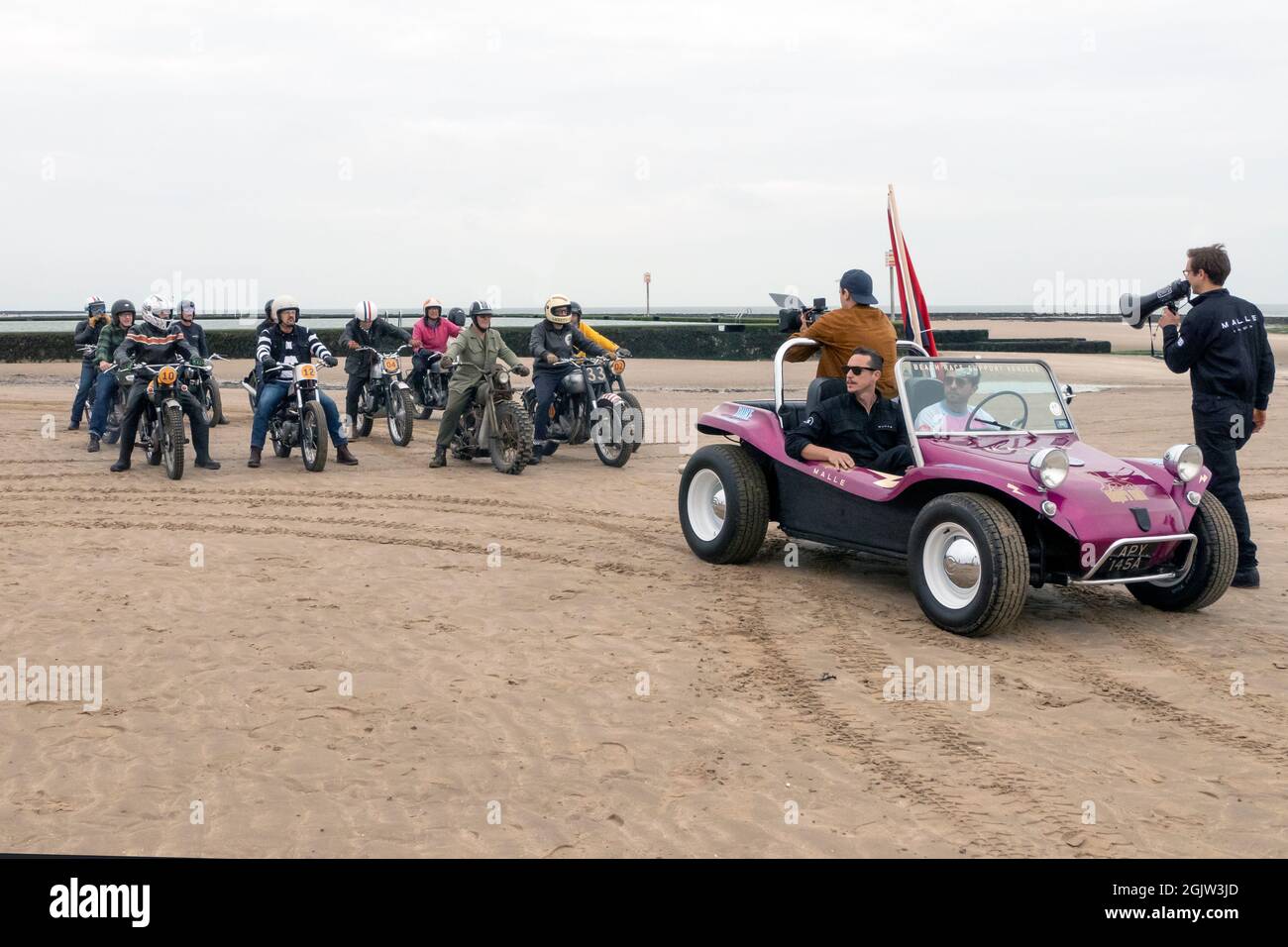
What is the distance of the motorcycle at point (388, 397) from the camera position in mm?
15820

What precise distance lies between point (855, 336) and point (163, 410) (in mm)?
7548

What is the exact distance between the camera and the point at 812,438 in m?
8.44

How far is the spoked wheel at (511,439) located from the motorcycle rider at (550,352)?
21.1 inches

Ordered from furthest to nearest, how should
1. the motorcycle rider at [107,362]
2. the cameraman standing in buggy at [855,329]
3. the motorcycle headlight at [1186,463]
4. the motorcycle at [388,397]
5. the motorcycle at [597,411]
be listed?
the motorcycle at [388,397], the motorcycle rider at [107,362], the motorcycle at [597,411], the cameraman standing in buggy at [855,329], the motorcycle headlight at [1186,463]

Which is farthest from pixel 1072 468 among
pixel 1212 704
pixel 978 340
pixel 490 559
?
pixel 978 340

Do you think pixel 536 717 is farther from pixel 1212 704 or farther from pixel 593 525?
pixel 593 525

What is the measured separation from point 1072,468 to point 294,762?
14.2 ft

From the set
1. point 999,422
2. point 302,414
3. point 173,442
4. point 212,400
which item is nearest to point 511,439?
point 302,414

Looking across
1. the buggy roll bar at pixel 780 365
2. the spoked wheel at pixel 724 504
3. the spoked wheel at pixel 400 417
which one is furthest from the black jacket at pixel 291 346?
the buggy roll bar at pixel 780 365

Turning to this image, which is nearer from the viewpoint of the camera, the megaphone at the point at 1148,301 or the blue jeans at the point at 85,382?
the megaphone at the point at 1148,301

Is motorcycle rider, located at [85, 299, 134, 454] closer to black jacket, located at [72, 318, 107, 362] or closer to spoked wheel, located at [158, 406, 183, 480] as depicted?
black jacket, located at [72, 318, 107, 362]

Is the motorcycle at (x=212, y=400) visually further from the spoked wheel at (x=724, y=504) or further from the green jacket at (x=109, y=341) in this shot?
the spoked wheel at (x=724, y=504)

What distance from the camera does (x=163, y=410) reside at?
43.0ft
